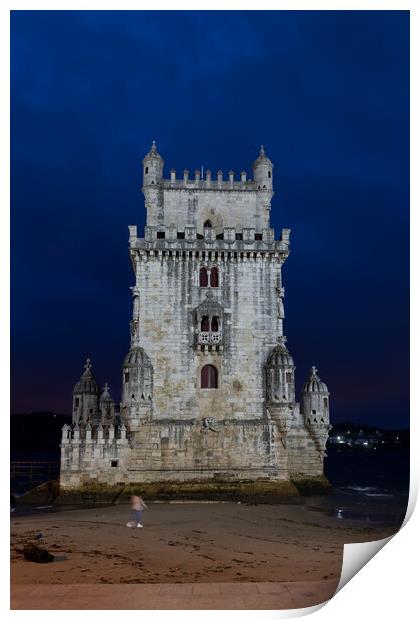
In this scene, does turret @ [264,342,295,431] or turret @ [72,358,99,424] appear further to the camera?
turret @ [72,358,99,424]

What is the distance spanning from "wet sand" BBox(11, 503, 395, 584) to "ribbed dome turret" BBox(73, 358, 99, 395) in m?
10.9

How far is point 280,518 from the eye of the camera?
30125mm

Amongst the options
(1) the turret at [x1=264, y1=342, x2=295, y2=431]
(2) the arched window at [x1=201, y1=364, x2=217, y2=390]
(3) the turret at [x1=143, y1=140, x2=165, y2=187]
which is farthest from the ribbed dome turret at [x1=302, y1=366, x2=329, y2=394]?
(3) the turret at [x1=143, y1=140, x2=165, y2=187]

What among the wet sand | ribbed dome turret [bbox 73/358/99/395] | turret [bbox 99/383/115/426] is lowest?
the wet sand

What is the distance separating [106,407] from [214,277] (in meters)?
12.3

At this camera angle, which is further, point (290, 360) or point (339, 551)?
point (290, 360)

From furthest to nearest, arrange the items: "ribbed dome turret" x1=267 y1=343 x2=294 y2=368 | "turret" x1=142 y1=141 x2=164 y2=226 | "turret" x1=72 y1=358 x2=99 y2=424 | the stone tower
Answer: "turret" x1=72 y1=358 x2=99 y2=424 → "turret" x1=142 y1=141 x2=164 y2=226 → "ribbed dome turret" x1=267 y1=343 x2=294 y2=368 → the stone tower

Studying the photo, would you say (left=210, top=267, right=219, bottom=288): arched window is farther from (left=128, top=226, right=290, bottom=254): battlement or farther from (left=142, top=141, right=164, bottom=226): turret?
(left=142, top=141, right=164, bottom=226): turret

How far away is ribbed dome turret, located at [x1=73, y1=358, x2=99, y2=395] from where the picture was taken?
137 feet

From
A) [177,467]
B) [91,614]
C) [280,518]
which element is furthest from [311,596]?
[177,467]

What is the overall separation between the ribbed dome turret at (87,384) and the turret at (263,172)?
1737cm

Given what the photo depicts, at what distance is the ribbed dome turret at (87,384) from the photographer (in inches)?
1643

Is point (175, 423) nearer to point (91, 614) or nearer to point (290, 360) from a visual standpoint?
point (290, 360)
